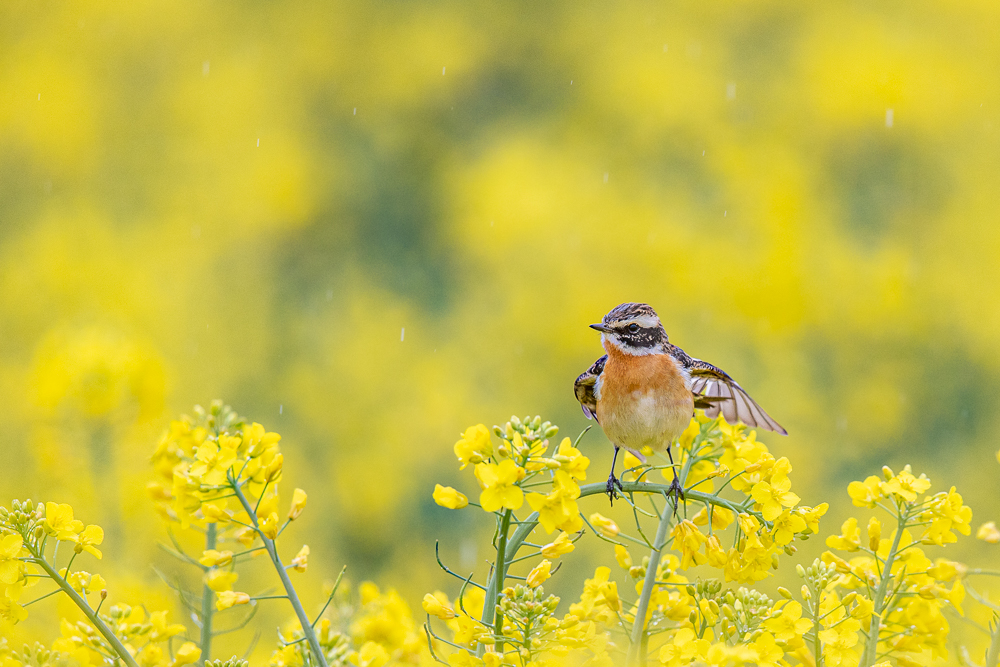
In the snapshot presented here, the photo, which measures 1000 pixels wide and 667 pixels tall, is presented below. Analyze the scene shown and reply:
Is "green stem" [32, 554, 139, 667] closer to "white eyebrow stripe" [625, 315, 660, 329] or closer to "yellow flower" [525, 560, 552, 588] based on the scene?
"yellow flower" [525, 560, 552, 588]

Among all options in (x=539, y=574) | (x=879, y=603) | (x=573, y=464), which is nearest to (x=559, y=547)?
(x=539, y=574)

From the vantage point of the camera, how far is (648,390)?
8.02ft

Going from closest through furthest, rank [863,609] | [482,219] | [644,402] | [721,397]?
1. [863,609]
2. [644,402]
3. [721,397]
4. [482,219]

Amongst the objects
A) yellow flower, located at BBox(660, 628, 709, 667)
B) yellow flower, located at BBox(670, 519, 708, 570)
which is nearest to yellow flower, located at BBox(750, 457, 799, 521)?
yellow flower, located at BBox(670, 519, 708, 570)

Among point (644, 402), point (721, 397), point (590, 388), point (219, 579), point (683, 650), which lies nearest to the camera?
point (683, 650)

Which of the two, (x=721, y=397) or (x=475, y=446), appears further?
(x=721, y=397)

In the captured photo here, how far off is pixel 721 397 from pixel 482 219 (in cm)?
571

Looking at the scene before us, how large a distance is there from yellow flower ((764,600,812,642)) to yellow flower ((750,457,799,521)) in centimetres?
16

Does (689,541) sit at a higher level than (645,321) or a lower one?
lower

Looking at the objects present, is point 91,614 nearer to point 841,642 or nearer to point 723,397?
point 841,642

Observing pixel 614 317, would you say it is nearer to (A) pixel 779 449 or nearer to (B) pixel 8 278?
(A) pixel 779 449

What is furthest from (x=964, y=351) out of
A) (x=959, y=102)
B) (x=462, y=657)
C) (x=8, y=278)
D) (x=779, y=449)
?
(x=8, y=278)

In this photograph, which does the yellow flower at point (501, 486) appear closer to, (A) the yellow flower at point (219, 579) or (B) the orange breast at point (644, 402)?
(A) the yellow flower at point (219, 579)

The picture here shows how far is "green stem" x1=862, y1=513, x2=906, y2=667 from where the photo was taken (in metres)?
1.56
